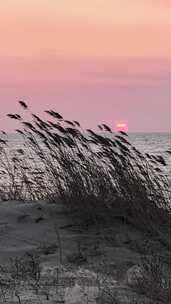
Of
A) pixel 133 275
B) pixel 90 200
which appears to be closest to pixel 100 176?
pixel 90 200

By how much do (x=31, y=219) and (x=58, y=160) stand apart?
0.98 metres

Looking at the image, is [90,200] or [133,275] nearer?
[133,275]

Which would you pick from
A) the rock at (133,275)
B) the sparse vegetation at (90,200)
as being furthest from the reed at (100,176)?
the rock at (133,275)

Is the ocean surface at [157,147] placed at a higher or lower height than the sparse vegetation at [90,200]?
higher

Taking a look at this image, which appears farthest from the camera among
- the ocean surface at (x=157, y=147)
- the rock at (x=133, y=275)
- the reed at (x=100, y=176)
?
the ocean surface at (x=157, y=147)

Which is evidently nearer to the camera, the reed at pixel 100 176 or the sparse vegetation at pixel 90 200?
the sparse vegetation at pixel 90 200

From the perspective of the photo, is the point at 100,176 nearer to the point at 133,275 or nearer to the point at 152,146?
the point at 133,275

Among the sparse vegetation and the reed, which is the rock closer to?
the sparse vegetation

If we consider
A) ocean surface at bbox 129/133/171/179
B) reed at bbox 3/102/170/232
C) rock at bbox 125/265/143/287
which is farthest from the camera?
ocean surface at bbox 129/133/171/179

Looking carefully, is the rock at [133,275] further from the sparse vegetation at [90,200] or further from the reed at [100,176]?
the reed at [100,176]

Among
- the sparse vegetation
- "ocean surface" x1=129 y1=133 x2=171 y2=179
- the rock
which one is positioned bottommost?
the rock

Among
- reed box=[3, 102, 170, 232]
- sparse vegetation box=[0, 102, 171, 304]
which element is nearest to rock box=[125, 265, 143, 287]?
sparse vegetation box=[0, 102, 171, 304]

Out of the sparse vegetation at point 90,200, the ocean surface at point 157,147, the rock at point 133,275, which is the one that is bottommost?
the rock at point 133,275

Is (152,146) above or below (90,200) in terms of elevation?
above
